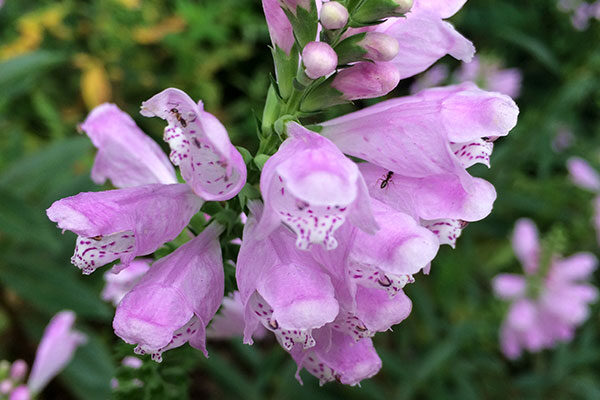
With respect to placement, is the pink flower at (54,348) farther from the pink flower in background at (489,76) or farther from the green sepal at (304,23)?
the pink flower in background at (489,76)

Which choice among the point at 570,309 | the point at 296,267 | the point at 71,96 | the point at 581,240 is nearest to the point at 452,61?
the point at 581,240

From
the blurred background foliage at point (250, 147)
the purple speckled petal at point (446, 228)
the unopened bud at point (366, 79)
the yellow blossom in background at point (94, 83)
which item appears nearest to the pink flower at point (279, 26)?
the unopened bud at point (366, 79)

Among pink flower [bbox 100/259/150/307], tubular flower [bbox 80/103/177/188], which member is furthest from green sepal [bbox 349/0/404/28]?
pink flower [bbox 100/259/150/307]

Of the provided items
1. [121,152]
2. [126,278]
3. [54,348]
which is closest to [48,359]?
[54,348]

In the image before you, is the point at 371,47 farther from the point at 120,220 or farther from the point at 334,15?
the point at 120,220

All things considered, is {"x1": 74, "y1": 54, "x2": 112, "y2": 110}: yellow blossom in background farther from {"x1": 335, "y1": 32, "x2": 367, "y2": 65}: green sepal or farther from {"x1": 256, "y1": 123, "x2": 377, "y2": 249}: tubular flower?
{"x1": 256, "y1": 123, "x2": 377, "y2": 249}: tubular flower

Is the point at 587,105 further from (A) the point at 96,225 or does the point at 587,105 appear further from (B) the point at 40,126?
(A) the point at 96,225
